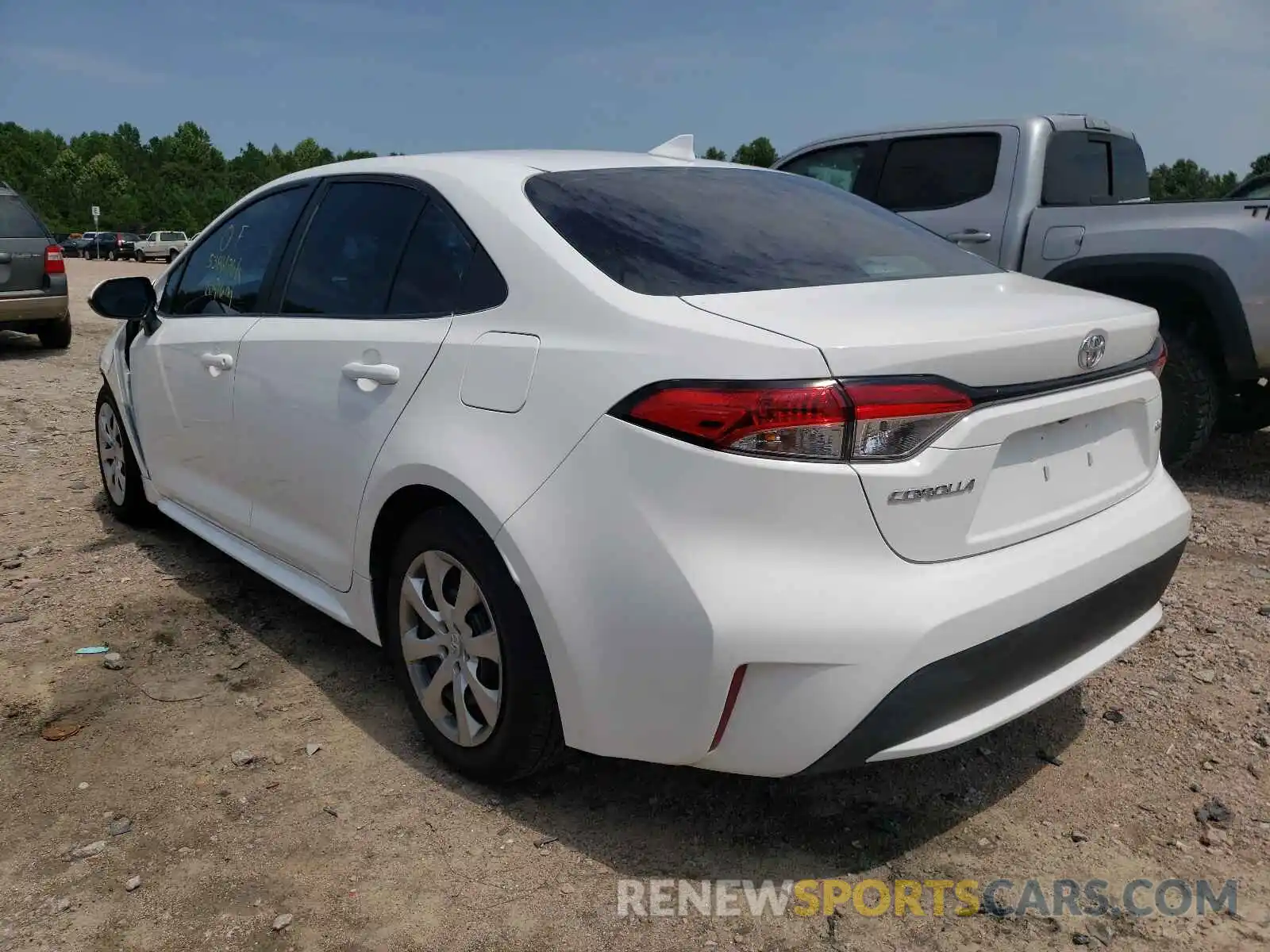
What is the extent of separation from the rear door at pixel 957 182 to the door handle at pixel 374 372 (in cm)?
382

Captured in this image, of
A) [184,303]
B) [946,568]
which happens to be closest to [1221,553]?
[946,568]

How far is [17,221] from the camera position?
10398 millimetres

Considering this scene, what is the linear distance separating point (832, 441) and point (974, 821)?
3.82 feet

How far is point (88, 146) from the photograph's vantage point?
9275cm

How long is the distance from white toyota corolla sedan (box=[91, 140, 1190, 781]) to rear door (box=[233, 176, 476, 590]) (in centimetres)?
1

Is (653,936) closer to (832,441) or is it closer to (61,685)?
Result: (832,441)

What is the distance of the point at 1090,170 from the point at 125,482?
571 centimetres

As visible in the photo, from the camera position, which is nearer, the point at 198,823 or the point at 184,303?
the point at 198,823

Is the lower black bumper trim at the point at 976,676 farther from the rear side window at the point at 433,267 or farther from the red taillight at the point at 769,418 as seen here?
the rear side window at the point at 433,267

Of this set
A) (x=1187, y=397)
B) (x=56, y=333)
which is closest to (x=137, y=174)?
(x=56, y=333)

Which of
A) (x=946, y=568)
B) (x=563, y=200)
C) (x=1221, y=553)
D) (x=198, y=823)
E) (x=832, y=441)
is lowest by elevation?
(x=198, y=823)

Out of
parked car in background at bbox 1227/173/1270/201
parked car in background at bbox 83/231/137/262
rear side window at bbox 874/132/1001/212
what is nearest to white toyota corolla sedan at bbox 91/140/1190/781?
rear side window at bbox 874/132/1001/212

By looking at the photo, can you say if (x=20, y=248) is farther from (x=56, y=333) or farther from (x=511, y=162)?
(x=511, y=162)

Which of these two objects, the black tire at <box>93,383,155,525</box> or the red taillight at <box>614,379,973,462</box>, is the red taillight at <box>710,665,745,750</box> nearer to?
the red taillight at <box>614,379,973,462</box>
